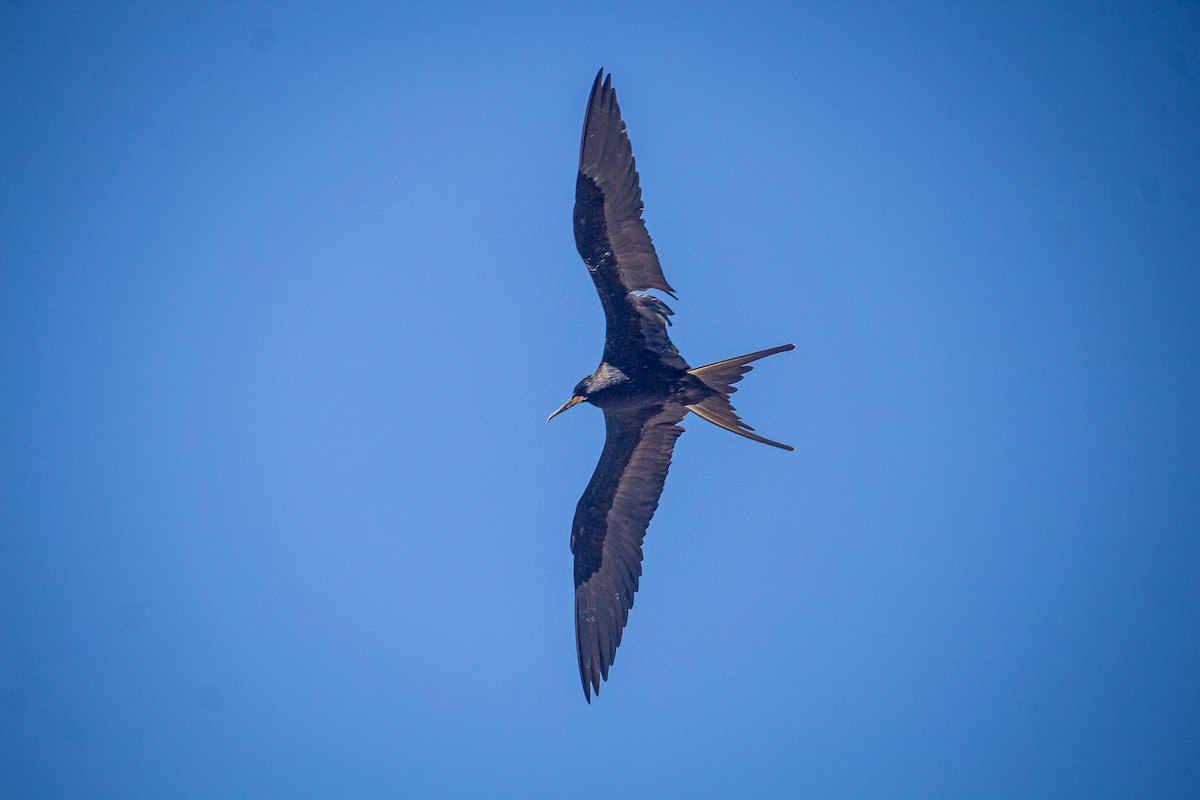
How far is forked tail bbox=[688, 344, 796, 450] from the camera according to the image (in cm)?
720

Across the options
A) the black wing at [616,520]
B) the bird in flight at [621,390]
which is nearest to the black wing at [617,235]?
the bird in flight at [621,390]

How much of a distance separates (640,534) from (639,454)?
0.74m

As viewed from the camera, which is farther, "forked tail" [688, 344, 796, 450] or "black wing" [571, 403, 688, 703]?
"black wing" [571, 403, 688, 703]

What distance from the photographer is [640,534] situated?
325 inches

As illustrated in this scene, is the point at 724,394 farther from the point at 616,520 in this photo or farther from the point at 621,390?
the point at 616,520

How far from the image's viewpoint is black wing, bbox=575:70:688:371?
741 centimetres

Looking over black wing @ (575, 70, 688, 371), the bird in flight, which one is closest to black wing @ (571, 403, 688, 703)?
the bird in flight

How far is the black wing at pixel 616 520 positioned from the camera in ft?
26.7

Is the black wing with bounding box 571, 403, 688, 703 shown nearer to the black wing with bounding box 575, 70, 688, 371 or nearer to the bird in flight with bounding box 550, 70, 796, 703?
the bird in flight with bounding box 550, 70, 796, 703

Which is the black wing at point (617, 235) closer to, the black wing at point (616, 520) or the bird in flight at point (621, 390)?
the bird in flight at point (621, 390)

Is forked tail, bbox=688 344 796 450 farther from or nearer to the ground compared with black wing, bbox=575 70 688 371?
nearer to the ground

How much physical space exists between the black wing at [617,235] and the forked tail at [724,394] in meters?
0.39

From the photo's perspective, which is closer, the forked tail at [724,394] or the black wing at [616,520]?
the forked tail at [724,394]

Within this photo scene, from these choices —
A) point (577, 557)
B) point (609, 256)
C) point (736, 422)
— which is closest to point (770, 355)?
point (736, 422)
